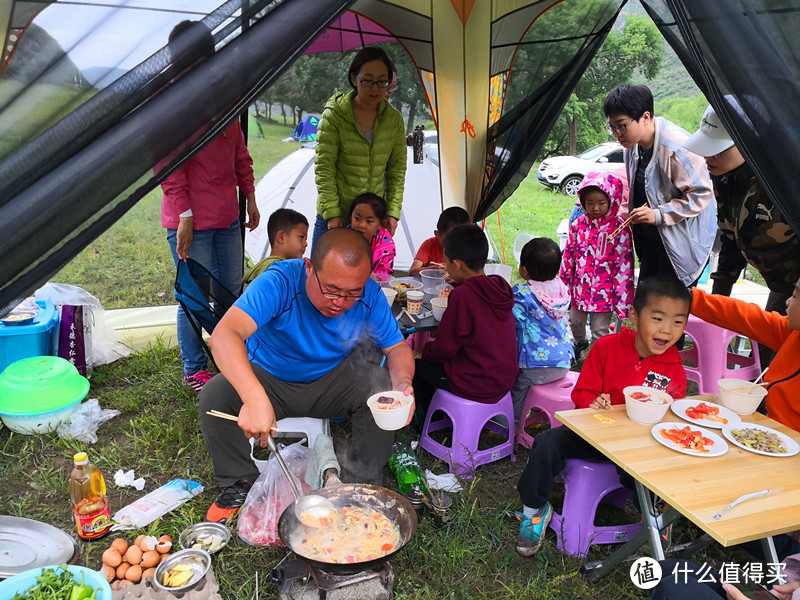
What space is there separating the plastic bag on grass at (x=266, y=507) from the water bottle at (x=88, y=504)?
2.03 ft

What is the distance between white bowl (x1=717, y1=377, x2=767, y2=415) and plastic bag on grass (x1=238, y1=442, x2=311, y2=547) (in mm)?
1797

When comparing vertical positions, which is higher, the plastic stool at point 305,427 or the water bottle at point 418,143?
the water bottle at point 418,143

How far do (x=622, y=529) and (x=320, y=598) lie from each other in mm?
1389

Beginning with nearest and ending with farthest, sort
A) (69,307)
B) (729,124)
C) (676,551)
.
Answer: (729,124), (676,551), (69,307)

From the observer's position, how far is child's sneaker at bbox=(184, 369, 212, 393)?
12.3 feet

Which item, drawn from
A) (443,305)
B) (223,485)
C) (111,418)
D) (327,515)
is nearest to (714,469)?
(327,515)

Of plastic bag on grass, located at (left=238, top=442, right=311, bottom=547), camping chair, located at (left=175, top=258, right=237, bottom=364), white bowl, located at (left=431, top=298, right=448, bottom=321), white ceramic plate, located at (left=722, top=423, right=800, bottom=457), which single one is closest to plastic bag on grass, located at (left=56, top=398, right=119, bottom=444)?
camping chair, located at (left=175, top=258, right=237, bottom=364)

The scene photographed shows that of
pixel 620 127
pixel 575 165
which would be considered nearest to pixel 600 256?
pixel 620 127

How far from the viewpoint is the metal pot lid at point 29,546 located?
2.09 m

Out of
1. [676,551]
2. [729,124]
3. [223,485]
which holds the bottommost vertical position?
[676,551]

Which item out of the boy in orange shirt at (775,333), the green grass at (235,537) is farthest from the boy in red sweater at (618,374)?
the boy in orange shirt at (775,333)

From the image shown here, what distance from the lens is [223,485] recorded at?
2664 millimetres

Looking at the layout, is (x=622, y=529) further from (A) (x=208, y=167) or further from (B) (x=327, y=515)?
(A) (x=208, y=167)

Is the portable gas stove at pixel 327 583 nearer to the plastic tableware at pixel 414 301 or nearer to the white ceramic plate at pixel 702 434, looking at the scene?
the white ceramic plate at pixel 702 434
